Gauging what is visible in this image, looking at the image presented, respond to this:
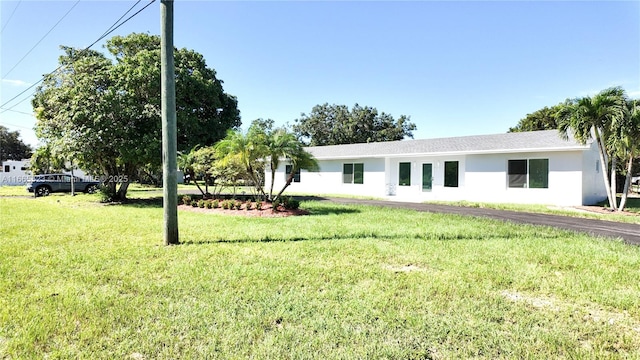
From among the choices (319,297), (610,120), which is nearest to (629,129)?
(610,120)

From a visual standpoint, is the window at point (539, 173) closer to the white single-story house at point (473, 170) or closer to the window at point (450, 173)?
the white single-story house at point (473, 170)

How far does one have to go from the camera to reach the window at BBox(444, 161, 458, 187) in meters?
18.4

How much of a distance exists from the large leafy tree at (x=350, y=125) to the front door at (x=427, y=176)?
2448 centimetres

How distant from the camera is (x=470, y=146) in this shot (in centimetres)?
1777

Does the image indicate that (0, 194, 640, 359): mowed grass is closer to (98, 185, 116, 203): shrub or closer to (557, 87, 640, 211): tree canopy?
(557, 87, 640, 211): tree canopy

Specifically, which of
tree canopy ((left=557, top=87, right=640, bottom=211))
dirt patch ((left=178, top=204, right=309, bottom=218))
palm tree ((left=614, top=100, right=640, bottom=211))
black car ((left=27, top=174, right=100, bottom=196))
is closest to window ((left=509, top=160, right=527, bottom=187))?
tree canopy ((left=557, top=87, right=640, bottom=211))

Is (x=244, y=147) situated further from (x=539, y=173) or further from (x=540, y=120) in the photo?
(x=540, y=120)

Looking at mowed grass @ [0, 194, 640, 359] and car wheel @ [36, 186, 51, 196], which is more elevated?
car wheel @ [36, 186, 51, 196]

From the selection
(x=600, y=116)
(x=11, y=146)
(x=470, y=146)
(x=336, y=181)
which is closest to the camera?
(x=600, y=116)

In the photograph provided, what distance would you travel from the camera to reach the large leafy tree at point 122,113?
14.4 m

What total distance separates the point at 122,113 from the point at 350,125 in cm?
3263

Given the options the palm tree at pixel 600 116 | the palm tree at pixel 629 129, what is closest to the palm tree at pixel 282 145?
the palm tree at pixel 600 116

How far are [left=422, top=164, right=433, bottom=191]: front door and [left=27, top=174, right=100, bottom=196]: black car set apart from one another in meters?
22.3

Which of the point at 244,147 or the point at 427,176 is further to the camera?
the point at 427,176
